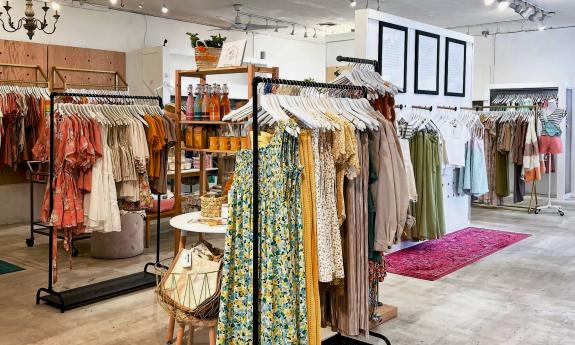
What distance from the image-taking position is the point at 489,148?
8.77 meters

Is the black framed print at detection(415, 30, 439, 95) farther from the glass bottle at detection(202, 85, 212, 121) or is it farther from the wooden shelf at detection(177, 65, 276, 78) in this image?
the glass bottle at detection(202, 85, 212, 121)

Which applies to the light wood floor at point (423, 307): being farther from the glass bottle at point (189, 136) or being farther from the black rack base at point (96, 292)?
the glass bottle at point (189, 136)

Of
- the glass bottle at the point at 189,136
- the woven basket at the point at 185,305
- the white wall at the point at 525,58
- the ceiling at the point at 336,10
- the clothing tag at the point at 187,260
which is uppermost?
the ceiling at the point at 336,10

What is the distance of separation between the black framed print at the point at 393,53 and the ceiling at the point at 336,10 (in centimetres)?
318

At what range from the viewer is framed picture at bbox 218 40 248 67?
16.0ft

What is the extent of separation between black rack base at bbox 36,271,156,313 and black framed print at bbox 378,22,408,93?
2.94 metres

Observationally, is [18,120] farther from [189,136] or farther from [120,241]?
[189,136]

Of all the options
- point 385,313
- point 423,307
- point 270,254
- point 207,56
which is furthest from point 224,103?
point 270,254

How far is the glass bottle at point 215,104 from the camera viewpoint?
16.7 ft

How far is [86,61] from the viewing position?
30.2ft

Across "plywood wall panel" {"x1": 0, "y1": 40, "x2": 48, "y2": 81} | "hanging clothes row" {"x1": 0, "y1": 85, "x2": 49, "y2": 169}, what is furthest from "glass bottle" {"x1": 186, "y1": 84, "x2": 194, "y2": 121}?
"plywood wall panel" {"x1": 0, "y1": 40, "x2": 48, "y2": 81}

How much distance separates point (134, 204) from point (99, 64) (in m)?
5.07

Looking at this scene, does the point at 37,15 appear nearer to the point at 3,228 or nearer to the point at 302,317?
the point at 3,228

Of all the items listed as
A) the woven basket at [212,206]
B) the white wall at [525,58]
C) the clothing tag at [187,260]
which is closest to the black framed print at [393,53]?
the woven basket at [212,206]
